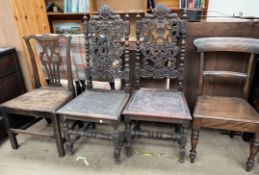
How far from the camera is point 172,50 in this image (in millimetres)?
1739

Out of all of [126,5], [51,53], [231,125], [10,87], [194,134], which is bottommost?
[194,134]

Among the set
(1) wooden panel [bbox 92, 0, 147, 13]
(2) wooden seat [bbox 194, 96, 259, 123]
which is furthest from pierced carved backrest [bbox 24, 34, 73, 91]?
(1) wooden panel [bbox 92, 0, 147, 13]

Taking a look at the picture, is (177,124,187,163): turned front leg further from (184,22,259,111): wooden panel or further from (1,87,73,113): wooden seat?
(1,87,73,113): wooden seat

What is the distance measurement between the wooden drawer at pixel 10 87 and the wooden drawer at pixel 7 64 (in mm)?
47

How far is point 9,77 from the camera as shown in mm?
1995

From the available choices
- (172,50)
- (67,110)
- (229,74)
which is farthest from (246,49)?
(67,110)

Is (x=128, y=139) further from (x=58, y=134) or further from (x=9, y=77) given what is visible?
(x=9, y=77)

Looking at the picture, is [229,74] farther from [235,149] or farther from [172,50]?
[235,149]

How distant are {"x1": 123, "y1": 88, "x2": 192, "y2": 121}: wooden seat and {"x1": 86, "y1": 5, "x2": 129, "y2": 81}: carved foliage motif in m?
0.24

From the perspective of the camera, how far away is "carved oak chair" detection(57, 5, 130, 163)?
1.63 metres

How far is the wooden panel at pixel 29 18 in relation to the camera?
2000mm

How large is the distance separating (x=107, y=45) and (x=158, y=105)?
2.30ft

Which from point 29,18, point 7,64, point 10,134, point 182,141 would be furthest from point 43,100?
point 182,141

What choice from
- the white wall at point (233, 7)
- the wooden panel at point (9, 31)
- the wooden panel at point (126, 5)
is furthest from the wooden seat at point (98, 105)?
the white wall at point (233, 7)
